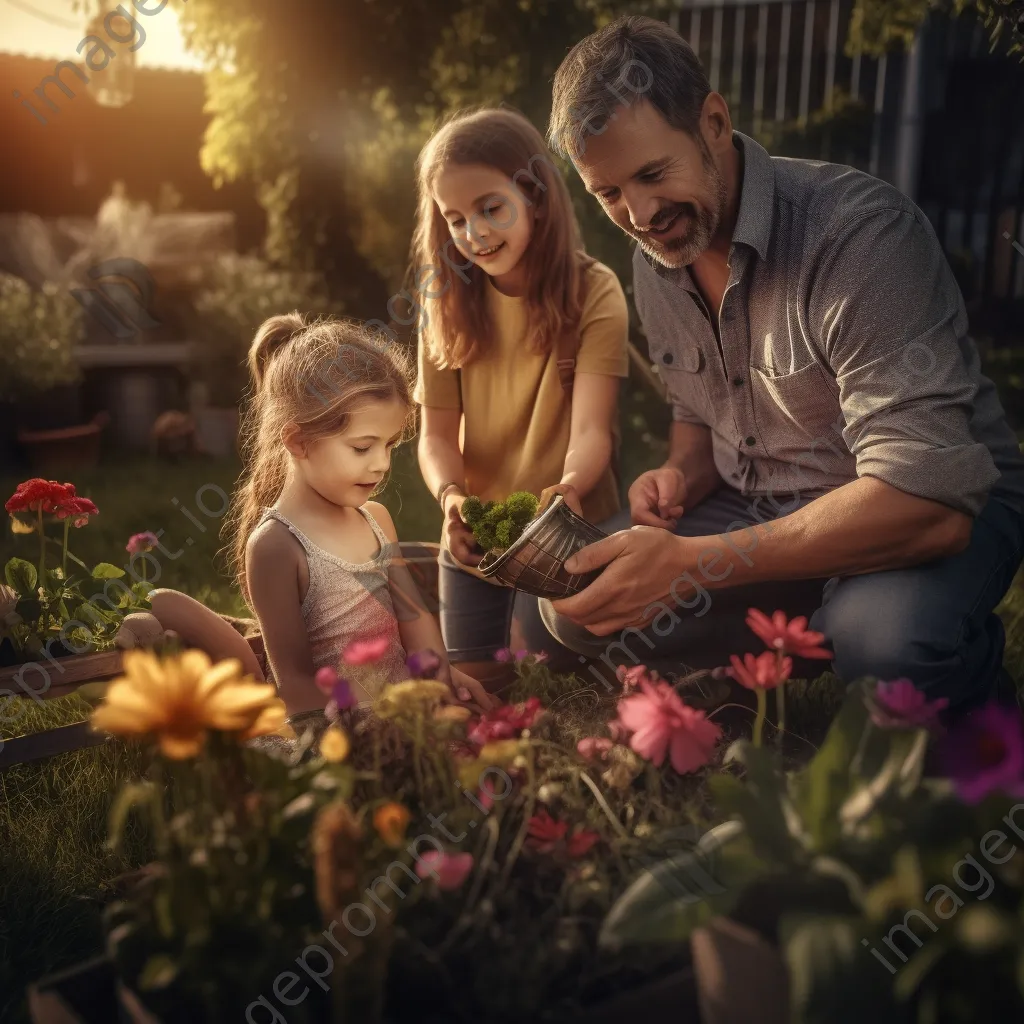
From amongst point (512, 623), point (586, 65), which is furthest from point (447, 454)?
point (586, 65)

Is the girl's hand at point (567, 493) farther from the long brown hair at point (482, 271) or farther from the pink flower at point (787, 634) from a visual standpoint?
the pink flower at point (787, 634)

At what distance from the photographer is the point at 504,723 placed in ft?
5.16

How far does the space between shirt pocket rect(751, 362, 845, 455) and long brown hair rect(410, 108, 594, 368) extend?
58 cm

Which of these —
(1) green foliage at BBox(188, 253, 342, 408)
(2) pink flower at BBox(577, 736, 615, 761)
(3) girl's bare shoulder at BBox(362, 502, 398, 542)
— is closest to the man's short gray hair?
(3) girl's bare shoulder at BBox(362, 502, 398, 542)

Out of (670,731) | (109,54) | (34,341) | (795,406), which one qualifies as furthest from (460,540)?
(34,341)

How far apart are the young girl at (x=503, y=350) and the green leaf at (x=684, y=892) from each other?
1.38 meters

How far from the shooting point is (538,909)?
1280 mm

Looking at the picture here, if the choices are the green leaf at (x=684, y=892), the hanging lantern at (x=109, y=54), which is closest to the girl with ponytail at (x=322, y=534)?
the green leaf at (x=684, y=892)

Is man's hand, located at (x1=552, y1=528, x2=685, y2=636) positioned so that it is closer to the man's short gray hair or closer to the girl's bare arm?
the girl's bare arm

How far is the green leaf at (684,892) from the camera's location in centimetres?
106

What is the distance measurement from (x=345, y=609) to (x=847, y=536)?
3.54ft

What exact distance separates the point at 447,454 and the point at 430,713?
1.50 meters

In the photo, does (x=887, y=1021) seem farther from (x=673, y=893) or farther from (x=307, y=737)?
(x=307, y=737)

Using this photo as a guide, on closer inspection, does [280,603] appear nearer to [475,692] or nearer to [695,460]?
[475,692]
